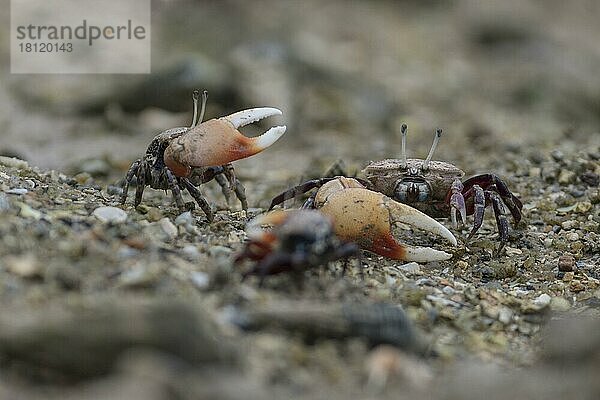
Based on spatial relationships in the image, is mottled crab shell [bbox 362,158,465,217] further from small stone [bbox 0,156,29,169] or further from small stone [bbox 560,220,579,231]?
small stone [bbox 0,156,29,169]

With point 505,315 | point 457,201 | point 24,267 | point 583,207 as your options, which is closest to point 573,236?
point 583,207

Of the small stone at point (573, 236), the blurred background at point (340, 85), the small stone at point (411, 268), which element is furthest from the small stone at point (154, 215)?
the small stone at point (573, 236)

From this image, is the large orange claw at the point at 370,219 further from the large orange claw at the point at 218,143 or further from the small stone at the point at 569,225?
the small stone at the point at 569,225

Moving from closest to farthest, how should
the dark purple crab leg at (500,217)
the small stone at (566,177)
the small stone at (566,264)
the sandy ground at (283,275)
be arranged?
the sandy ground at (283,275) → the small stone at (566,264) → the dark purple crab leg at (500,217) → the small stone at (566,177)

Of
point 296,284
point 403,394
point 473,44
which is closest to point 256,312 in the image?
point 296,284

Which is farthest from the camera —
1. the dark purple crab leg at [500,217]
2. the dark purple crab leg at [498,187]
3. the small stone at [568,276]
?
the dark purple crab leg at [498,187]

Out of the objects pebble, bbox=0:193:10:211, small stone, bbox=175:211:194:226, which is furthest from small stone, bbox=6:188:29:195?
small stone, bbox=175:211:194:226
